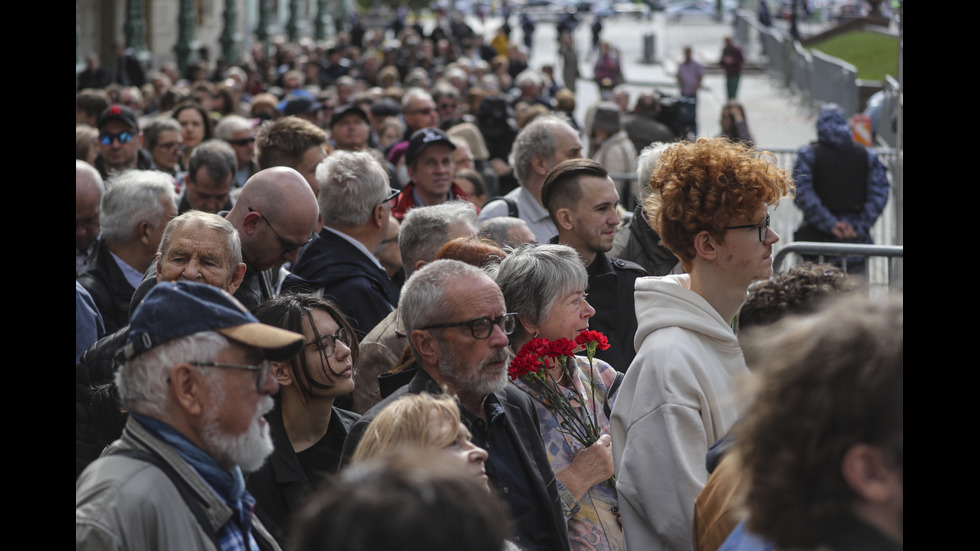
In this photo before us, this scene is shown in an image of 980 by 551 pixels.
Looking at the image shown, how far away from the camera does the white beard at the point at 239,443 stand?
2.74 meters

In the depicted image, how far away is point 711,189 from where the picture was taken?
375cm

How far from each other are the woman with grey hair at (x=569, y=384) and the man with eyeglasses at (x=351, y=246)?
101 centimetres

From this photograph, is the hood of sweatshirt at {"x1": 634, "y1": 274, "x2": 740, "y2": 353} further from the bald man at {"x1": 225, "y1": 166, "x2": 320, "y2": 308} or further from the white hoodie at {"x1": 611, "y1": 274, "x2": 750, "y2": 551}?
the bald man at {"x1": 225, "y1": 166, "x2": 320, "y2": 308}

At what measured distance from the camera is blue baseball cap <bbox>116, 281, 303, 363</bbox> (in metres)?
2.74

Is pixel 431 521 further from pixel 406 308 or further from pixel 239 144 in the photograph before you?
pixel 239 144

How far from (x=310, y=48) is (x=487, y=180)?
21600 millimetres

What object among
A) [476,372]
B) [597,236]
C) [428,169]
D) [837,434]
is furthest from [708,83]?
[837,434]

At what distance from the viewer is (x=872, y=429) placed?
1816 millimetres

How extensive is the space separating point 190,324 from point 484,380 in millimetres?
1157

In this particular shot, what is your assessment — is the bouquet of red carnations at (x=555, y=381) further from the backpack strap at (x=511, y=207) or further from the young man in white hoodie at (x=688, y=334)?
the backpack strap at (x=511, y=207)

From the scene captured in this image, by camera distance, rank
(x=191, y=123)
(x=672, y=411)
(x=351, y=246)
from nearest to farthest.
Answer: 1. (x=672, y=411)
2. (x=351, y=246)
3. (x=191, y=123)

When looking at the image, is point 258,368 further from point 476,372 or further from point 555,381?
point 555,381

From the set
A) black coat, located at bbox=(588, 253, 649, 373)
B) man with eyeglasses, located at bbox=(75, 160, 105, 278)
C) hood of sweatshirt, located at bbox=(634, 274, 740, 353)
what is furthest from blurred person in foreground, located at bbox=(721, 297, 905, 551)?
man with eyeglasses, located at bbox=(75, 160, 105, 278)
